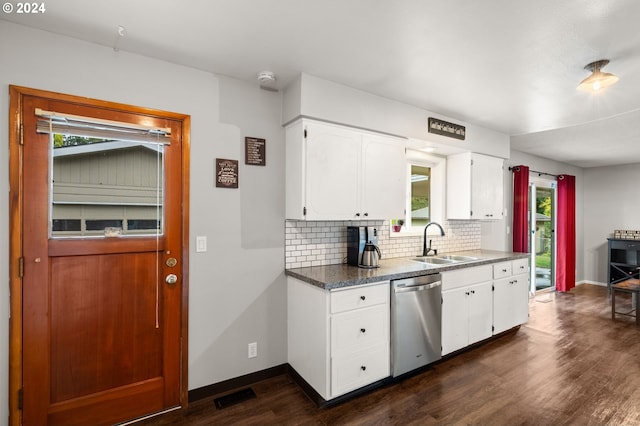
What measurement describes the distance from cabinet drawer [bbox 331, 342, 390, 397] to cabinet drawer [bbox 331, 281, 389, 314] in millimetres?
350

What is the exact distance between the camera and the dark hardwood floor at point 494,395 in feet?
7.06

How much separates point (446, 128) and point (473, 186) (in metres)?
0.87

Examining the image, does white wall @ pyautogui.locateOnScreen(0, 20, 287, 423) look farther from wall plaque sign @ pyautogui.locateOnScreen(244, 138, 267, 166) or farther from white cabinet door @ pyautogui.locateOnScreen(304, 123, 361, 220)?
white cabinet door @ pyautogui.locateOnScreen(304, 123, 361, 220)

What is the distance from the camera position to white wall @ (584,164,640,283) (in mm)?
6047

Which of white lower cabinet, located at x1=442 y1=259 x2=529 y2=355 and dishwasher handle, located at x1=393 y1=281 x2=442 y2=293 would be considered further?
white lower cabinet, located at x1=442 y1=259 x2=529 y2=355

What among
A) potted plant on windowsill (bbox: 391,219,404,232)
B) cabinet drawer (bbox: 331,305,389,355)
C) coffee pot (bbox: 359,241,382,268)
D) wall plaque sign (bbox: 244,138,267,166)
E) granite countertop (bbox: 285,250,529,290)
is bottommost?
cabinet drawer (bbox: 331,305,389,355)

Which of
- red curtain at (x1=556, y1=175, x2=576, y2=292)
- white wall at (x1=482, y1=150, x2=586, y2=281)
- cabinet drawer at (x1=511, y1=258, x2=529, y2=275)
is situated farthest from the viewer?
red curtain at (x1=556, y1=175, x2=576, y2=292)

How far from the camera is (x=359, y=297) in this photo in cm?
236

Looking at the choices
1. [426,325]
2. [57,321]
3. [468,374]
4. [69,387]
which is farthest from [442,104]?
[69,387]

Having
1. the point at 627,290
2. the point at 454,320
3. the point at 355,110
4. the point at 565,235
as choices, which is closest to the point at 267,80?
the point at 355,110

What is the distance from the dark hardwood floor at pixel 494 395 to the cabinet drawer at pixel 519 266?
31.1 inches

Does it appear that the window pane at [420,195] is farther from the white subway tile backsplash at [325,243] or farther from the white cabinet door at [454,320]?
the white cabinet door at [454,320]

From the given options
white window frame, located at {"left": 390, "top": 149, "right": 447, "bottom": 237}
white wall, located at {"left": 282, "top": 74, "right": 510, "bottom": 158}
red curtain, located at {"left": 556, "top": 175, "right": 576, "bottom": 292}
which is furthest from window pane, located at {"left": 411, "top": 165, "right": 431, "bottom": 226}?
red curtain, located at {"left": 556, "top": 175, "right": 576, "bottom": 292}

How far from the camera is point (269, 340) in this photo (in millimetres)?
2666
